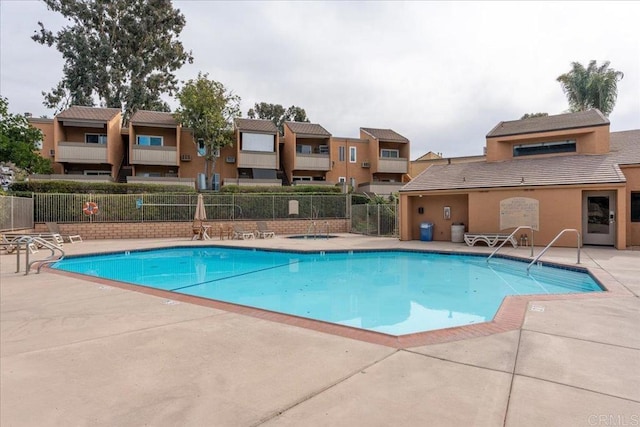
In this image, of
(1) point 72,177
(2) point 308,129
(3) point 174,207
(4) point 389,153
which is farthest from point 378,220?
(1) point 72,177

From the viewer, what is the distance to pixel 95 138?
2891 cm

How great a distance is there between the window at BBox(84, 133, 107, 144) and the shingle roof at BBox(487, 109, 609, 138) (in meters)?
27.6

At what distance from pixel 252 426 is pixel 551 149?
20595 mm

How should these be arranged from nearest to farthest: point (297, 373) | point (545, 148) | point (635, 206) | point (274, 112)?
point (297, 373), point (635, 206), point (545, 148), point (274, 112)

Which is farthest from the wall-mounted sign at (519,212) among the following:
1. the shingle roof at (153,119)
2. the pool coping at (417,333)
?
the shingle roof at (153,119)

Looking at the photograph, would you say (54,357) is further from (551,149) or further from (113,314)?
(551,149)

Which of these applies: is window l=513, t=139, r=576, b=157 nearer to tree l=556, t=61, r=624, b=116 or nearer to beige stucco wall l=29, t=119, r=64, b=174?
tree l=556, t=61, r=624, b=116

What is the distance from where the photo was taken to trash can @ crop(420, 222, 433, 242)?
1892cm

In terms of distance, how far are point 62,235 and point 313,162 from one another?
18692 millimetres

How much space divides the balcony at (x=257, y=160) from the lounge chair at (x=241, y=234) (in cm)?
957

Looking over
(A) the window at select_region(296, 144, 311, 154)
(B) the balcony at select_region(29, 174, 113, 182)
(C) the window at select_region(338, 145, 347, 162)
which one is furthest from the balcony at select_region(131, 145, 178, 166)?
(C) the window at select_region(338, 145, 347, 162)

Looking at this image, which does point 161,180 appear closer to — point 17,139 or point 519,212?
point 17,139

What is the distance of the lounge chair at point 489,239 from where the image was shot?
15.9 metres

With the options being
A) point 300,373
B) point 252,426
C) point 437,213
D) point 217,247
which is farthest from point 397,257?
point 252,426
